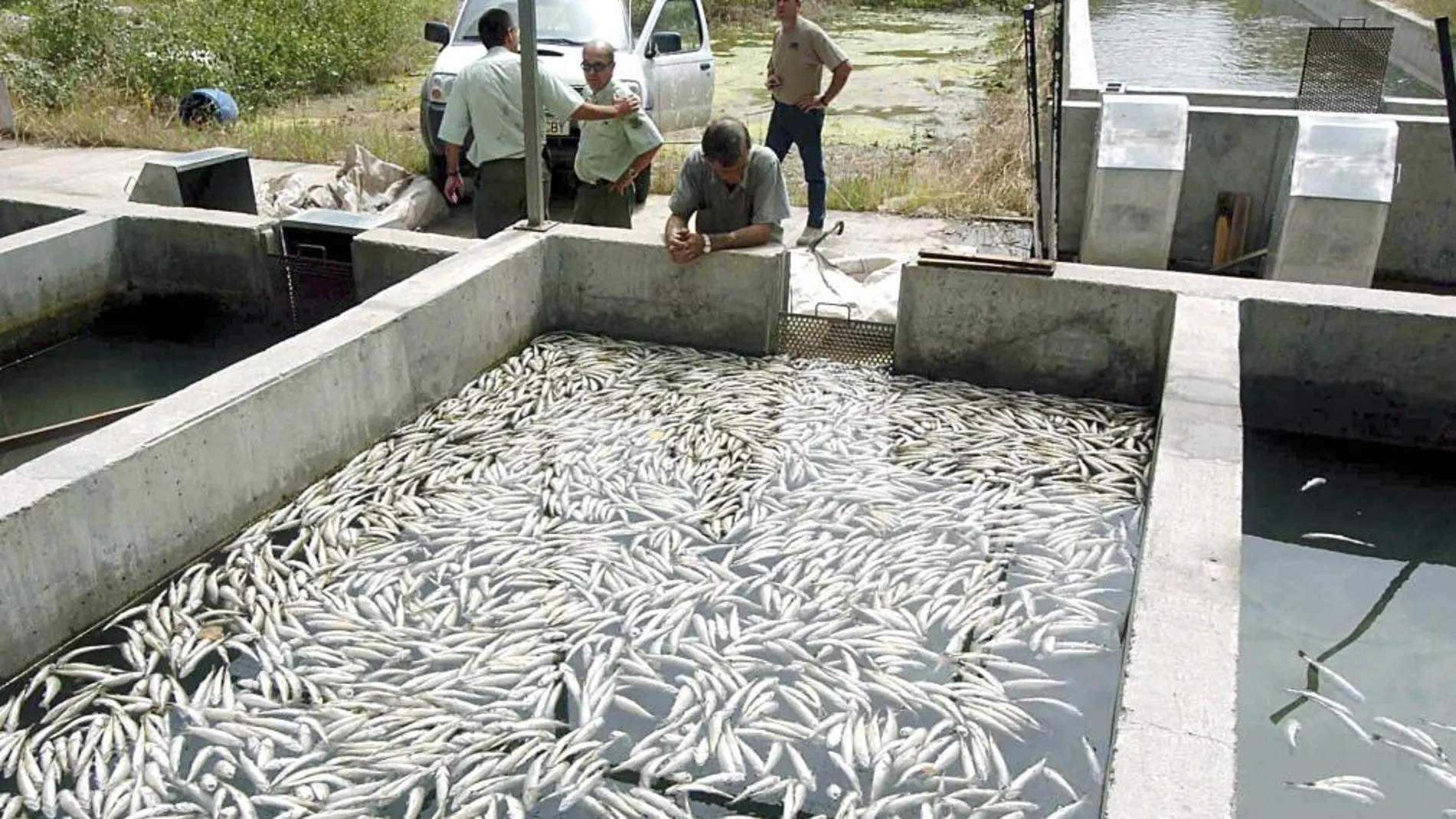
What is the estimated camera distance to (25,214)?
866 cm

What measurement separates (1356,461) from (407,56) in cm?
1896

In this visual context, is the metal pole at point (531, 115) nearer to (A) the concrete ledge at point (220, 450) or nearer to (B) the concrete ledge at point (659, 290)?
(B) the concrete ledge at point (659, 290)

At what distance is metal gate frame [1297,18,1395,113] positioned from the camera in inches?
452

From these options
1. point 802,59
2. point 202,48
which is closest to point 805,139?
point 802,59

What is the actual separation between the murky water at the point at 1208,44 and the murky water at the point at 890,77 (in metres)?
2.65

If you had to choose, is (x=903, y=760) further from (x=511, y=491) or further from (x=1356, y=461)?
(x=1356, y=461)

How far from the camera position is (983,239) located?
1016 cm

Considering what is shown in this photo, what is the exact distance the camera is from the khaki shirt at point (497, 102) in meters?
8.19

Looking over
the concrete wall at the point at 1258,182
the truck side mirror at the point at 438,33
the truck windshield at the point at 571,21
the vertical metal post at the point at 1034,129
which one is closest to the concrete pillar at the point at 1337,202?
the concrete wall at the point at 1258,182

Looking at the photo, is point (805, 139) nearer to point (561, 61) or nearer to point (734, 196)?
point (734, 196)

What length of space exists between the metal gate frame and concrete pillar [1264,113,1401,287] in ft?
8.38

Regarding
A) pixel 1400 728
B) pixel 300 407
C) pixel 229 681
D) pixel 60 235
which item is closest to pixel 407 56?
pixel 60 235

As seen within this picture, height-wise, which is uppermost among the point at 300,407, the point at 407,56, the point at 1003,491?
the point at 407,56

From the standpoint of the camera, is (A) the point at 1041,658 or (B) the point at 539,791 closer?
(B) the point at 539,791
